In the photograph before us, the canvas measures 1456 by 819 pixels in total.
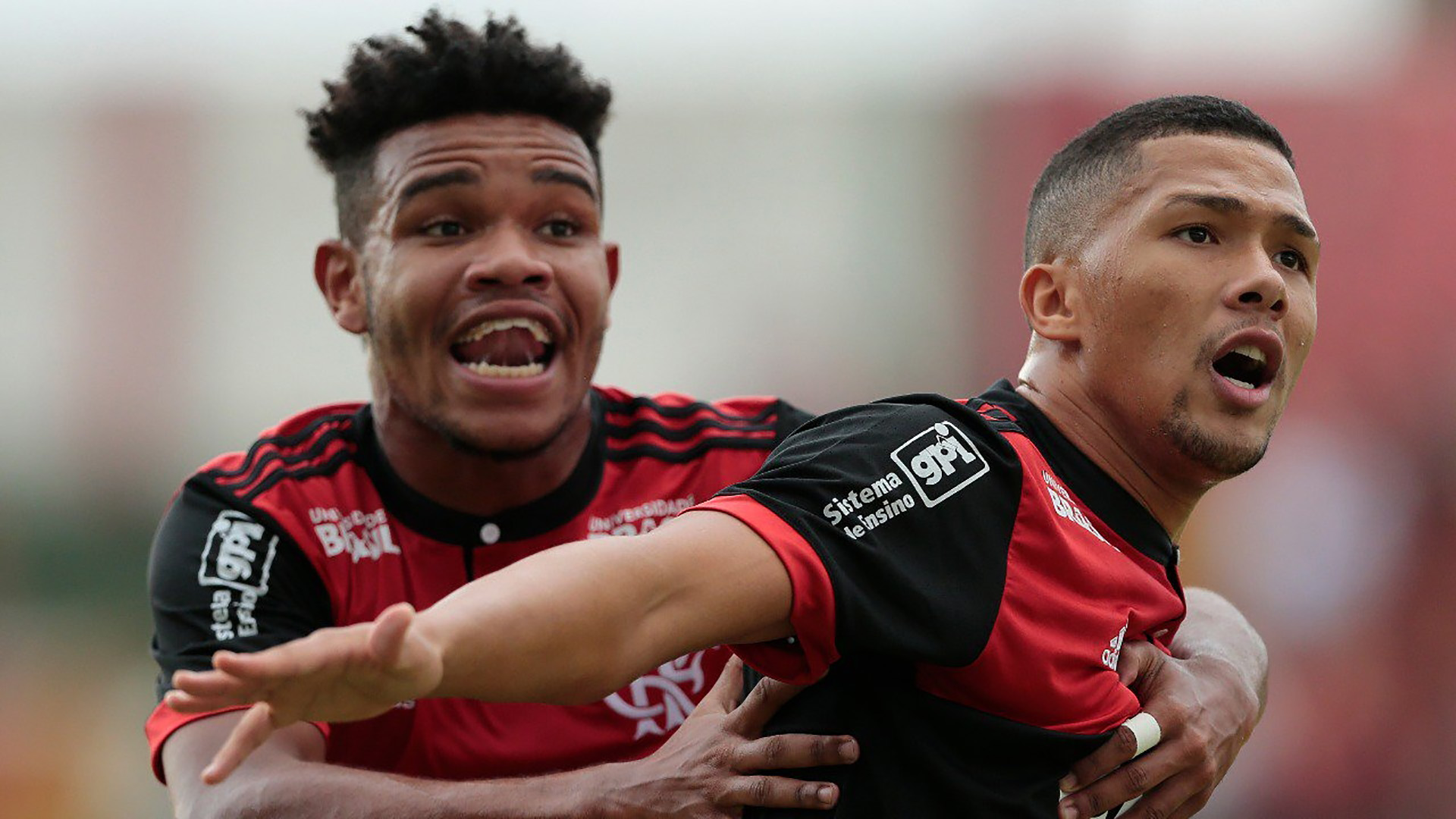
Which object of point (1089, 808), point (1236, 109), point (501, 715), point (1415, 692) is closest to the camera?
point (1089, 808)

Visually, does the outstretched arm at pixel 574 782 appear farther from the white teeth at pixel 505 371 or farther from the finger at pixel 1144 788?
the white teeth at pixel 505 371

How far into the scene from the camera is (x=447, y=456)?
355 cm

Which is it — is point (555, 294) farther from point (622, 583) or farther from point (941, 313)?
point (941, 313)

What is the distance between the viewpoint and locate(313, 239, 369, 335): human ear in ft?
12.4

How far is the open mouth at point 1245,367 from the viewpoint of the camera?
2.50m

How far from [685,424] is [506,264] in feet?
2.17

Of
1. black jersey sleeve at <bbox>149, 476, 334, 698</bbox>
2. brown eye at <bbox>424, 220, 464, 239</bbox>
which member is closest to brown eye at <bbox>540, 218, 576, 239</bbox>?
brown eye at <bbox>424, 220, 464, 239</bbox>

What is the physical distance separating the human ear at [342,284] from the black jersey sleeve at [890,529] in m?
1.83

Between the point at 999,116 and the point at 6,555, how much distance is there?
304 inches

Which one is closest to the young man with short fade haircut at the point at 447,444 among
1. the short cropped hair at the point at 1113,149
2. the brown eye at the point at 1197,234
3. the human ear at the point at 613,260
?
the human ear at the point at 613,260

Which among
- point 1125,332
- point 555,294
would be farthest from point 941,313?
point 1125,332

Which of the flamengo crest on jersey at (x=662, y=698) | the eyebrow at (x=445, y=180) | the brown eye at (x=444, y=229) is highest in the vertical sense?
the eyebrow at (x=445, y=180)

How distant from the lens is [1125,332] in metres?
2.49

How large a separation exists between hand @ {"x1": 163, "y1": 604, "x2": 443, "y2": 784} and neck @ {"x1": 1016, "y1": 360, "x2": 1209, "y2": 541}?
4.00ft
